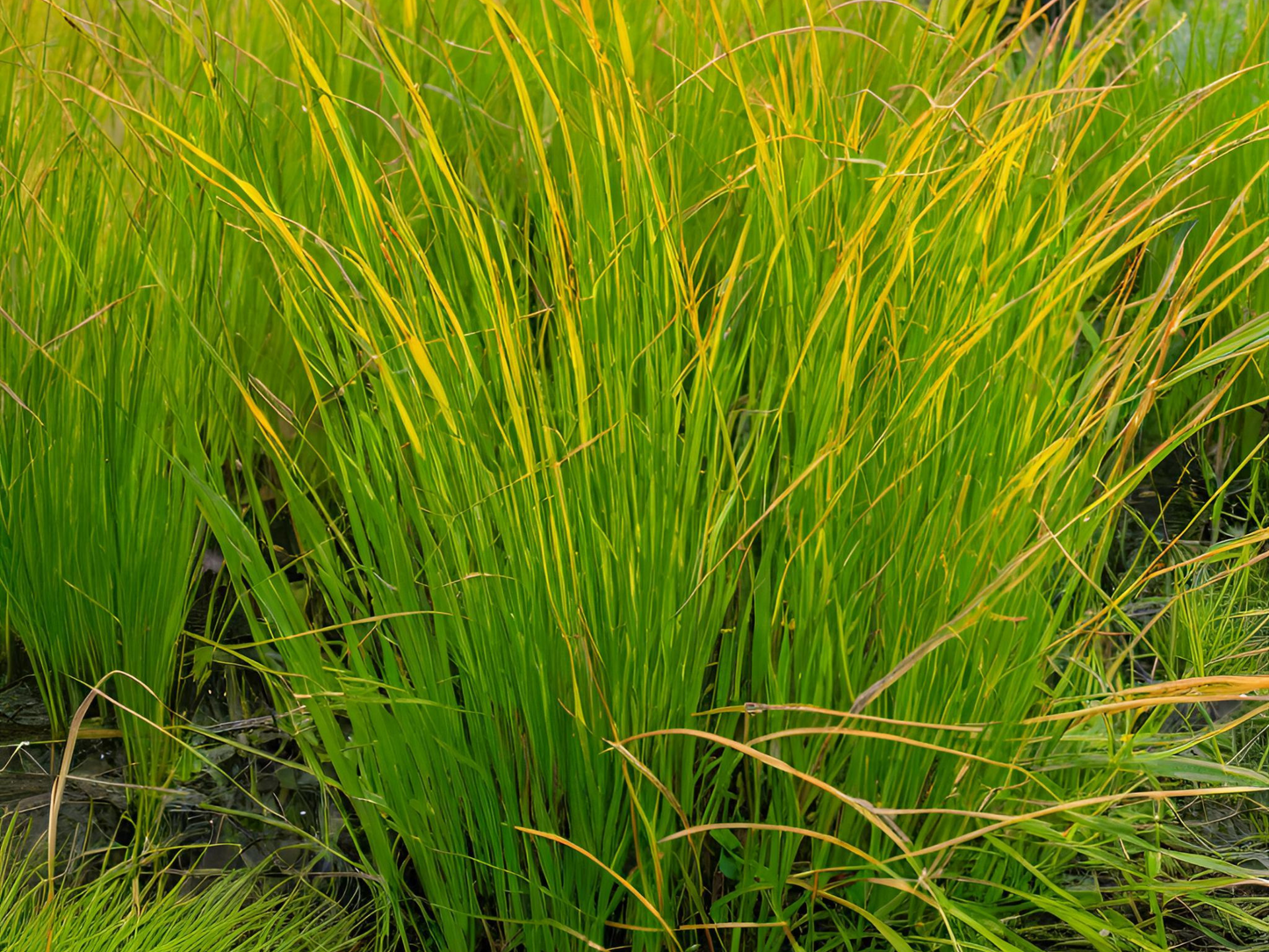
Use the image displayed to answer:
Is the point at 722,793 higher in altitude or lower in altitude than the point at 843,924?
higher

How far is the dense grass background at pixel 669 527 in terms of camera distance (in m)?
0.79

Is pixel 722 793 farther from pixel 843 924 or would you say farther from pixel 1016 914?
pixel 1016 914

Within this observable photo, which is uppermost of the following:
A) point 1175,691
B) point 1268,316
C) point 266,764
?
point 1268,316

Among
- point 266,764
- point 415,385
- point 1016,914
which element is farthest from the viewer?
point 266,764

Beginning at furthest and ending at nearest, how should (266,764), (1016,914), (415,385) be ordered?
(266,764)
(1016,914)
(415,385)

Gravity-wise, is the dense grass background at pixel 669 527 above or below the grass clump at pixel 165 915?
above

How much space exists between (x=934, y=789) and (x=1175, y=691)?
0.20 meters

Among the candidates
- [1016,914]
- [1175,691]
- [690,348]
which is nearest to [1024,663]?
[1175,691]

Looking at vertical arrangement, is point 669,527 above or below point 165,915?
above

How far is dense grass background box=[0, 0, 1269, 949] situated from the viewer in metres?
0.79

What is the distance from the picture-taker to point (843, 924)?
0.87 m

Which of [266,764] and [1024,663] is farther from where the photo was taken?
[266,764]

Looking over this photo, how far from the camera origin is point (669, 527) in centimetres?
80

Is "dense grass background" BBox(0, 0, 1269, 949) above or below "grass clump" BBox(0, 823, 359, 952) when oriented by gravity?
above
